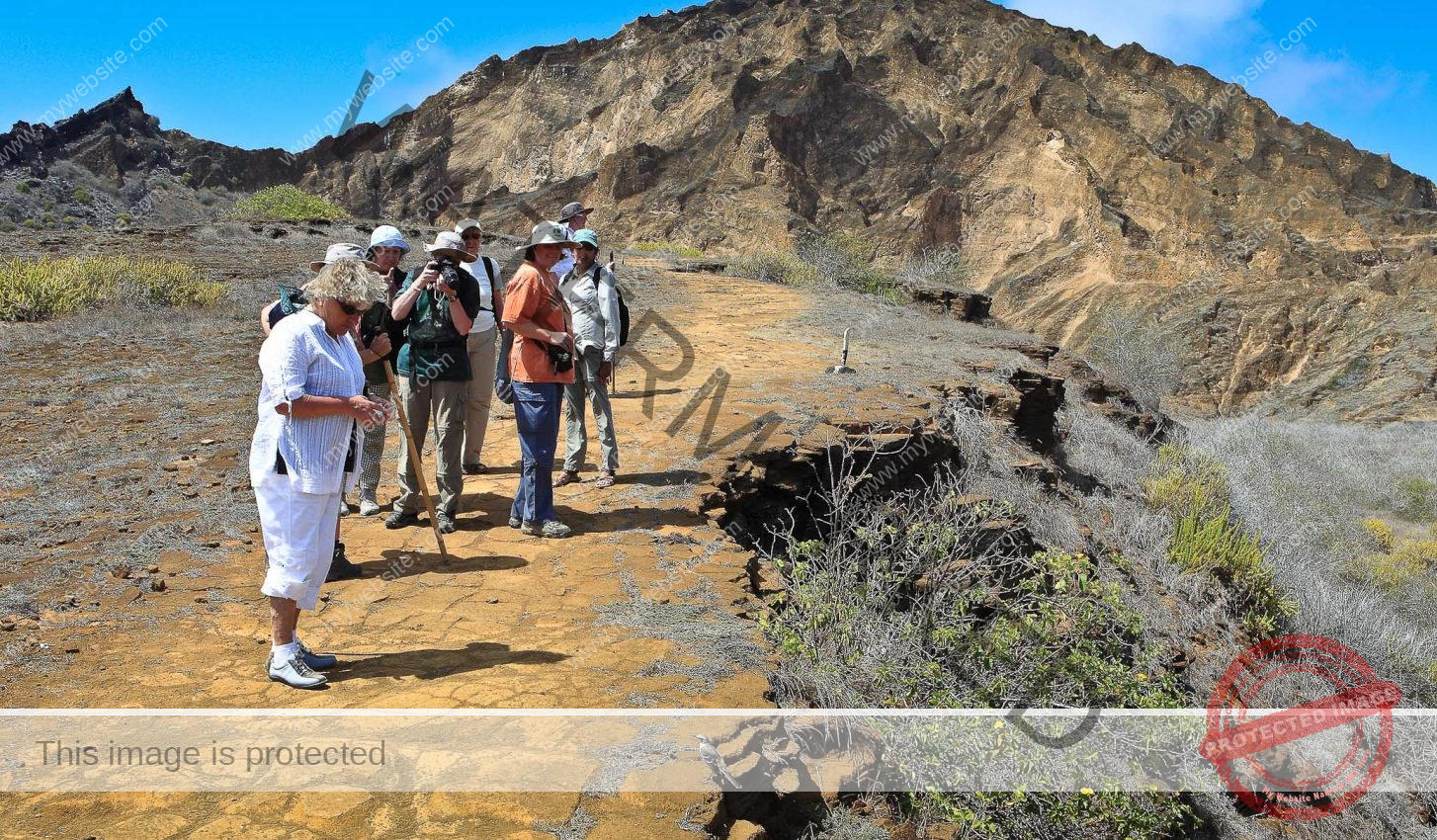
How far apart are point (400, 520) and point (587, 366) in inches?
59.0

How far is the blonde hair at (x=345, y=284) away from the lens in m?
3.27

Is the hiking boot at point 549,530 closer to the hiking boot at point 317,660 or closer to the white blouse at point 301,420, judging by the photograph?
the hiking boot at point 317,660

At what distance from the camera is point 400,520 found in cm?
527

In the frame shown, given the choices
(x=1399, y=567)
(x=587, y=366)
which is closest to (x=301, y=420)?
(x=587, y=366)

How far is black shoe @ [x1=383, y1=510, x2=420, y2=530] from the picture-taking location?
5.24 metres

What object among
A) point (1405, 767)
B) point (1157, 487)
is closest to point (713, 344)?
point (1157, 487)

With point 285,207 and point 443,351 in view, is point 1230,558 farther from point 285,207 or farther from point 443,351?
point 285,207

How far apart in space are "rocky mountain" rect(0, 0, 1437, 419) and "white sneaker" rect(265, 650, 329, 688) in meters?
27.4

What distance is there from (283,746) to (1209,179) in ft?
149

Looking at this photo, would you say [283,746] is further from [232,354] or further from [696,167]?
[696,167]

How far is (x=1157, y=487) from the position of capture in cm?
1032

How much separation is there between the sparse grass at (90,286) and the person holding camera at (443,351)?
985 centimetres

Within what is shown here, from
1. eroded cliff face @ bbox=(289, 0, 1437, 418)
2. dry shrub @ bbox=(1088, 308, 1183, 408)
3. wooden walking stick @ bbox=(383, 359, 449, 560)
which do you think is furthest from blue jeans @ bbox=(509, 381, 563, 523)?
eroded cliff face @ bbox=(289, 0, 1437, 418)

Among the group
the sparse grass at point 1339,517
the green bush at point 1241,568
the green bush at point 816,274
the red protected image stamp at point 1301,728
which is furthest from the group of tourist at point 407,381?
the green bush at point 816,274
